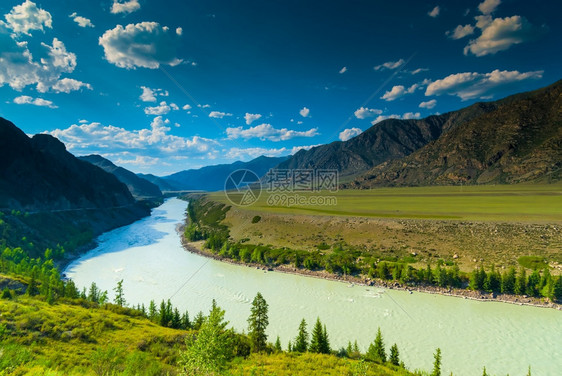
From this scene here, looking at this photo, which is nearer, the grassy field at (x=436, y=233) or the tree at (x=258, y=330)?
the tree at (x=258, y=330)

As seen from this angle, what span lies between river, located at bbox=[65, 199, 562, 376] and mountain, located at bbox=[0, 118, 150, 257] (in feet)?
62.1

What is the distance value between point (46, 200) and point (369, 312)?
11969 cm

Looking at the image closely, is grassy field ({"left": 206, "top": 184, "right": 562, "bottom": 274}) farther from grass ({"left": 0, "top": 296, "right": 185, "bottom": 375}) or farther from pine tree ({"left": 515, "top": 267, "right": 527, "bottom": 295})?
grass ({"left": 0, "top": 296, "right": 185, "bottom": 375})

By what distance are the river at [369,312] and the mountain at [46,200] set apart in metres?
18.9

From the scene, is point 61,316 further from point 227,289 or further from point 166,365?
point 227,289

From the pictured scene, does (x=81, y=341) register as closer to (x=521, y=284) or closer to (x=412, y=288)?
(x=412, y=288)

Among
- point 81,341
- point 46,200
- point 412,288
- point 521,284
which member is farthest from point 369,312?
point 46,200

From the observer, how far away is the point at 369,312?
114 ft

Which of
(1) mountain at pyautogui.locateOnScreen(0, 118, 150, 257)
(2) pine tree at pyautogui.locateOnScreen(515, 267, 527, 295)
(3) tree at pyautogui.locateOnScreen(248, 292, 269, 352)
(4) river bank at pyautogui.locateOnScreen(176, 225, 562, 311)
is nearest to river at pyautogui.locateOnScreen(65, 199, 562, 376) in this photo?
(4) river bank at pyautogui.locateOnScreen(176, 225, 562, 311)

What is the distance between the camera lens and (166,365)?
17000 mm

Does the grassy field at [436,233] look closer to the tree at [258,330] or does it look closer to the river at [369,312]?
the river at [369,312]

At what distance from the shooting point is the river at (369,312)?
25.6 m

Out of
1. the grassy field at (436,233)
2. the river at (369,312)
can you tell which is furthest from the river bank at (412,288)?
the grassy field at (436,233)

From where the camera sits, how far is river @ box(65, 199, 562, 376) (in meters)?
25.6
